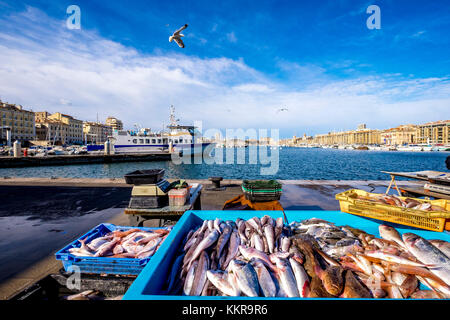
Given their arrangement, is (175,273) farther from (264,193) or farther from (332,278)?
(264,193)

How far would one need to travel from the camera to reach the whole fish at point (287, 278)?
1785 millimetres

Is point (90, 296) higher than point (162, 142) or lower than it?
lower

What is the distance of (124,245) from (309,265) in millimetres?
2658

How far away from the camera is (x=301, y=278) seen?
193 cm

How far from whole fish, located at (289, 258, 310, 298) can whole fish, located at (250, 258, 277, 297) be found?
0.82 feet

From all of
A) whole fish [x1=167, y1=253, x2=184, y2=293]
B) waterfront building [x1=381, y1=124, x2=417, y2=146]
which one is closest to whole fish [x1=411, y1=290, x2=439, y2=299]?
whole fish [x1=167, y1=253, x2=184, y2=293]

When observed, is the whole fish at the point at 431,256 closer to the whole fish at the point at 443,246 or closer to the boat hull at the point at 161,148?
the whole fish at the point at 443,246

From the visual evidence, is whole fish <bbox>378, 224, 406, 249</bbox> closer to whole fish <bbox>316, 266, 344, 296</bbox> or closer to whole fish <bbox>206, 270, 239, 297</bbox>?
whole fish <bbox>316, 266, 344, 296</bbox>

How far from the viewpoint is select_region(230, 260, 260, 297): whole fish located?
5.74ft

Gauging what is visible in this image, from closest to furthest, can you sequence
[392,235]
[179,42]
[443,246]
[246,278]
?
[246,278] → [443,246] → [392,235] → [179,42]

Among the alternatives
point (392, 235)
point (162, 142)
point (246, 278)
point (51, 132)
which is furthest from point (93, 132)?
point (392, 235)

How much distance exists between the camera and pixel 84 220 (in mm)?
5758
